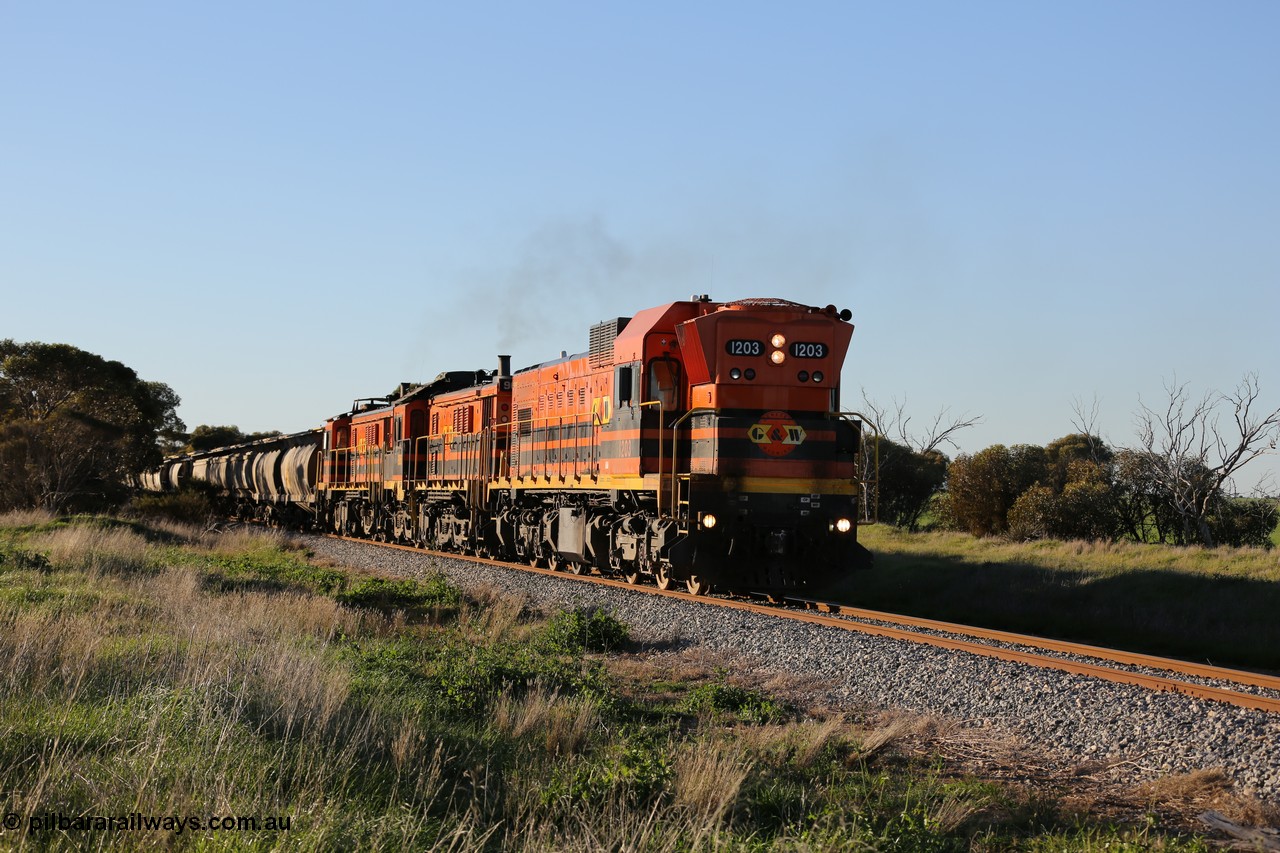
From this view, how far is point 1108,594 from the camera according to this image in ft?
57.9

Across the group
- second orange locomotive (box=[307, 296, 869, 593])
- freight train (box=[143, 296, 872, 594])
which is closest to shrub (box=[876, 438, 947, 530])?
freight train (box=[143, 296, 872, 594])

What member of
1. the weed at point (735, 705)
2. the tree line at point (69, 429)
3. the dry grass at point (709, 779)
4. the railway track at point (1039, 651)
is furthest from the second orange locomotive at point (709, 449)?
the tree line at point (69, 429)

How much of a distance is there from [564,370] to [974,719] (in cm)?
1284

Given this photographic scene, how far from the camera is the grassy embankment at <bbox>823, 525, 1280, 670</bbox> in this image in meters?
15.0

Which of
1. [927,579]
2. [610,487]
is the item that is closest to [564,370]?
[610,487]

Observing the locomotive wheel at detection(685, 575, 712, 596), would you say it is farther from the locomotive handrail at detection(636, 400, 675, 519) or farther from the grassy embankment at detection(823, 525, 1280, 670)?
the grassy embankment at detection(823, 525, 1280, 670)

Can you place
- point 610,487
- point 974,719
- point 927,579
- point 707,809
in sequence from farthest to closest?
point 927,579 < point 610,487 < point 974,719 < point 707,809

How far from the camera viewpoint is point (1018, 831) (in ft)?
21.7

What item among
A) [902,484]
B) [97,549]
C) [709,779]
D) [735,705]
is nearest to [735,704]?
[735,705]

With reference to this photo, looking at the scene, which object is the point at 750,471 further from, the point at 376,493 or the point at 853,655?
the point at 376,493

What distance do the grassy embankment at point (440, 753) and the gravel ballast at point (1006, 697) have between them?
91 cm

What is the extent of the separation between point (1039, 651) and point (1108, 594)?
5481mm

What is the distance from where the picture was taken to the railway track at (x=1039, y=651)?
10266 mm

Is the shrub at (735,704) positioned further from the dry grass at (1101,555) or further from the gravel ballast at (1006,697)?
the dry grass at (1101,555)
